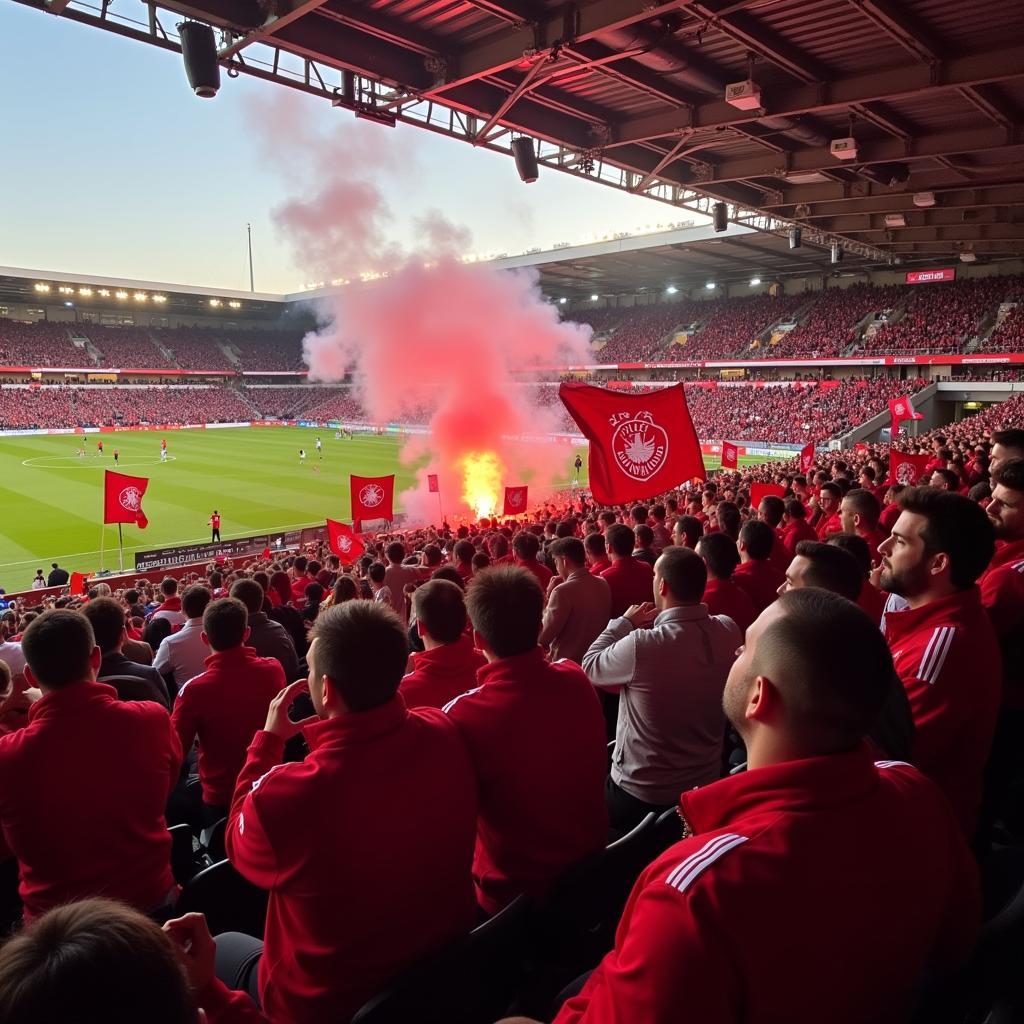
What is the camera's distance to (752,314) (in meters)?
57.8

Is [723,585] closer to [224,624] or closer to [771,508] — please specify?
[224,624]

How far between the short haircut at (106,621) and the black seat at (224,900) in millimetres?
1917

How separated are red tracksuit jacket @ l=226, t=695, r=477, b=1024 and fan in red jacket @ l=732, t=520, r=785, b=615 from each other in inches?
141

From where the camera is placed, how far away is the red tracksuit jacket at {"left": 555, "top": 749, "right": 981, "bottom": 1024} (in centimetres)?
121

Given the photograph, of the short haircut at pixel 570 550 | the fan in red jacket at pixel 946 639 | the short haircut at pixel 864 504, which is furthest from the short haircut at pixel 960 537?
the short haircut at pixel 864 504

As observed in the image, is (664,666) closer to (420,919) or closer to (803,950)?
(420,919)

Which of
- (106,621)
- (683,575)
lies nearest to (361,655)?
(683,575)

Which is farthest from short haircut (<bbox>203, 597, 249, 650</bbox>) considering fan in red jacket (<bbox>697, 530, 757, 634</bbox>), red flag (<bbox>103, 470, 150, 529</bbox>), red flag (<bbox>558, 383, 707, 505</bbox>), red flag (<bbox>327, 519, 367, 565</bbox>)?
red flag (<bbox>103, 470, 150, 529</bbox>)

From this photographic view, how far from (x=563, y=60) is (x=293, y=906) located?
34.1 ft

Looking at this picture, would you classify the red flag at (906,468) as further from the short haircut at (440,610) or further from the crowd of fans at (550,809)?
the short haircut at (440,610)

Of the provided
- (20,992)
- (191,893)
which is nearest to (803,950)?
(20,992)

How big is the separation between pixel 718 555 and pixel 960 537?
172 centimetres

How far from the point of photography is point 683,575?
3.49 m

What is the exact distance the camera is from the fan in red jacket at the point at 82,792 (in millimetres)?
2725
